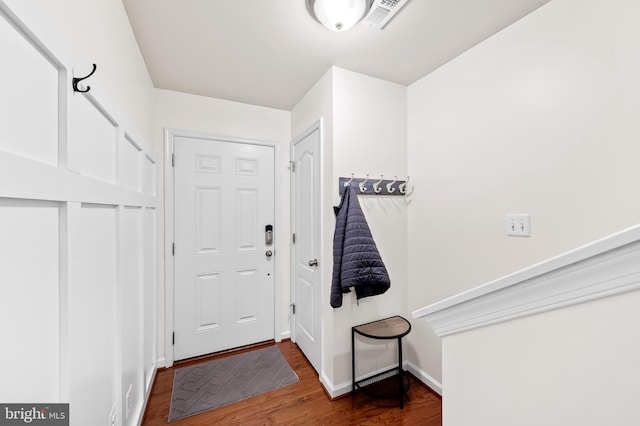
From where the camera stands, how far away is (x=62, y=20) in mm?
768

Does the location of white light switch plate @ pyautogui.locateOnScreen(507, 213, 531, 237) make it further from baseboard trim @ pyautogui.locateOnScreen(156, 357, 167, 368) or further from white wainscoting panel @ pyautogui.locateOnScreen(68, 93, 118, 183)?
baseboard trim @ pyautogui.locateOnScreen(156, 357, 167, 368)

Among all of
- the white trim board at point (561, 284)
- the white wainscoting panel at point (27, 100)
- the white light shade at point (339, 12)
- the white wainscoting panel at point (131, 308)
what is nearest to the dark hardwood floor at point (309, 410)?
the white wainscoting panel at point (131, 308)

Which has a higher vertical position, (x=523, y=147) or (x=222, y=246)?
(x=523, y=147)

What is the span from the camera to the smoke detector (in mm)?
1321

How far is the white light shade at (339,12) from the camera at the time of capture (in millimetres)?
1275

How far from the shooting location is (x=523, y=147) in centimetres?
145

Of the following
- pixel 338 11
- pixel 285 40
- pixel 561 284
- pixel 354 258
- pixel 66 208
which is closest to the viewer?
pixel 561 284

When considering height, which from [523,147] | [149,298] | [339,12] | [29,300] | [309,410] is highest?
[339,12]

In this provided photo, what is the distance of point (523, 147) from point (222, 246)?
2396mm

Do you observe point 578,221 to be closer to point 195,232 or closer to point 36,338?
point 36,338

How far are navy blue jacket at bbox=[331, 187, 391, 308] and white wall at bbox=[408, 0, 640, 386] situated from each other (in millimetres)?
515

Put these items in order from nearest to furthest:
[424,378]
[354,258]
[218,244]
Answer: [354,258]
[424,378]
[218,244]

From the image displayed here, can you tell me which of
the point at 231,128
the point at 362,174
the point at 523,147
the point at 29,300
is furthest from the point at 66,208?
the point at 523,147

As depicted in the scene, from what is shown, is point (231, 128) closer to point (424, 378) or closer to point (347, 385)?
point (347, 385)
